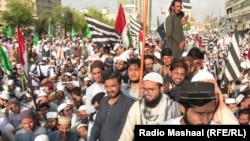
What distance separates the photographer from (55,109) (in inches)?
264

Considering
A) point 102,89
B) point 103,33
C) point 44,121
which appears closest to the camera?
point 102,89

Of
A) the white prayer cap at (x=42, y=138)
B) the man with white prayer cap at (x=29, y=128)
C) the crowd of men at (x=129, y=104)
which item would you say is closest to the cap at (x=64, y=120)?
the crowd of men at (x=129, y=104)

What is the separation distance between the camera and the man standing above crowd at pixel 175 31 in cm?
644

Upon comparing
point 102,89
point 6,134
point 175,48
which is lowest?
point 6,134

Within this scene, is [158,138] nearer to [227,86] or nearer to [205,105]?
[205,105]

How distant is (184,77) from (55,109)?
254 centimetres

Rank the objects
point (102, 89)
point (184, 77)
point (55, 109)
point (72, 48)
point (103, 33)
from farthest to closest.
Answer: point (72, 48) → point (103, 33) → point (55, 109) → point (102, 89) → point (184, 77)

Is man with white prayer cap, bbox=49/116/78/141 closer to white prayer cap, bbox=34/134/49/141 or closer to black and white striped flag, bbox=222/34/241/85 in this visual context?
white prayer cap, bbox=34/134/49/141

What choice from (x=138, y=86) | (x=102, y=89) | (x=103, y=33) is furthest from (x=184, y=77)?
(x=103, y=33)

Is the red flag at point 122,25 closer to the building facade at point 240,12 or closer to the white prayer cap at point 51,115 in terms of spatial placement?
the white prayer cap at point 51,115

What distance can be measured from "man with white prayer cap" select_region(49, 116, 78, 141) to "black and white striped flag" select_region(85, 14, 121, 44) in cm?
433

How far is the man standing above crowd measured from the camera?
6.44m

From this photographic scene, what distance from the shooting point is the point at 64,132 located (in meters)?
5.57

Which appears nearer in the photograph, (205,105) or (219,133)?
(219,133)
